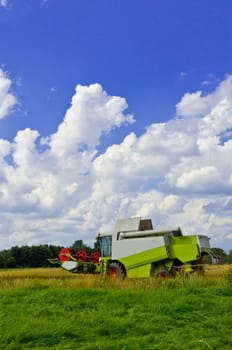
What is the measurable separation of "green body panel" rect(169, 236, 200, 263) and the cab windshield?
396cm

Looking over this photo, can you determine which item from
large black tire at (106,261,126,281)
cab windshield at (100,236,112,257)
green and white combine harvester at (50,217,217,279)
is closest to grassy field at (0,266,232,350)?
green and white combine harvester at (50,217,217,279)

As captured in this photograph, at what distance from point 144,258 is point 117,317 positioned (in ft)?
47.6

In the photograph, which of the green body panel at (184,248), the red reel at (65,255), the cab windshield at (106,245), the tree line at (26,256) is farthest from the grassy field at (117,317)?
the tree line at (26,256)

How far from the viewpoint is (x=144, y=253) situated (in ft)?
81.3

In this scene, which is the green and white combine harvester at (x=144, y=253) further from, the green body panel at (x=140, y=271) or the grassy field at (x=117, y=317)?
the grassy field at (x=117, y=317)

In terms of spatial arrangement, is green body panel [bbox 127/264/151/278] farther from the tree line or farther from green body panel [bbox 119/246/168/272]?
the tree line

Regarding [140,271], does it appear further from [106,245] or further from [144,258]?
[106,245]

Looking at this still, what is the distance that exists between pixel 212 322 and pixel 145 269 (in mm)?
14405

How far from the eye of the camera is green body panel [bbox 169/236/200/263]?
2394 cm

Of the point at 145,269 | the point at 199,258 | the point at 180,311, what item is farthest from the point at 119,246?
the point at 180,311

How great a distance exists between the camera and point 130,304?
11867 mm

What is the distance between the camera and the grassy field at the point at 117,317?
327 inches

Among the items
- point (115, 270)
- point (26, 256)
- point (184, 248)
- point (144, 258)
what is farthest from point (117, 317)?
point (26, 256)

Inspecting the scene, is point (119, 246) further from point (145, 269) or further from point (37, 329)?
point (37, 329)
